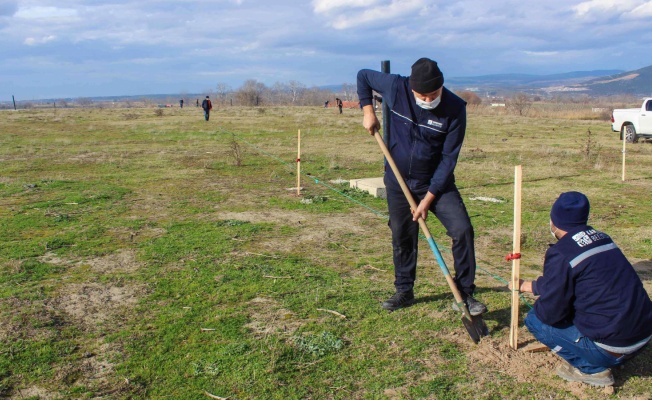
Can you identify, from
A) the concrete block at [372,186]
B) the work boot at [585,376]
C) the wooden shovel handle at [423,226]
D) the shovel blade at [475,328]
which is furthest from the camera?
the concrete block at [372,186]

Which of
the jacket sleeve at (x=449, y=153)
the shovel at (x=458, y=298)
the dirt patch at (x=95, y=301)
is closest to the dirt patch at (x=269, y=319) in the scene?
the dirt patch at (x=95, y=301)

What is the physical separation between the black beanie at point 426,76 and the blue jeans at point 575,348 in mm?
1798

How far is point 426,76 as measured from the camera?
3975 mm

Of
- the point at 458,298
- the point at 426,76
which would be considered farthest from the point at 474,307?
the point at 426,76

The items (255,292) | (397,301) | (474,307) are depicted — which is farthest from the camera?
(255,292)

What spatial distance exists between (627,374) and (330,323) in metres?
2.22

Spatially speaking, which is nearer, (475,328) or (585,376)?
(585,376)

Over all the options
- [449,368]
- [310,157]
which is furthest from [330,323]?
[310,157]

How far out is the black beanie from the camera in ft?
13.0

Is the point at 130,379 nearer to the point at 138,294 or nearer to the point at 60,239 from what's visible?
the point at 138,294

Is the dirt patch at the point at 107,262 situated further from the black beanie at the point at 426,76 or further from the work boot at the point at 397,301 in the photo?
the black beanie at the point at 426,76

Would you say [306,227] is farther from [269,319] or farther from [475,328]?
[475,328]

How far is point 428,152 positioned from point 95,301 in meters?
3.46

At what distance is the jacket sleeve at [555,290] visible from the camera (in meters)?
3.23
